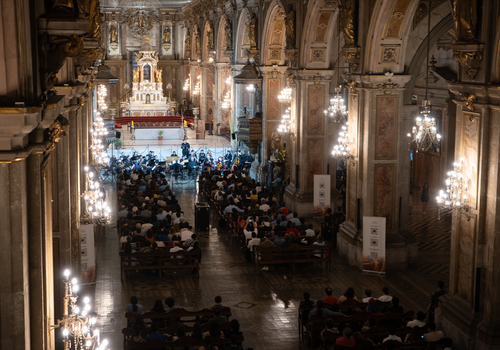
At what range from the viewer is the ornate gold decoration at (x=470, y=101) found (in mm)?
11383

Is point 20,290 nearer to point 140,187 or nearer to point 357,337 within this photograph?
point 357,337

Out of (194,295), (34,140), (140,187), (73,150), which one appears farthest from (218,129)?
(34,140)

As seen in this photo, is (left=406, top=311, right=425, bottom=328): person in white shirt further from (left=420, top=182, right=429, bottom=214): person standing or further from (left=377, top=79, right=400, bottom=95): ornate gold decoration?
(left=420, top=182, right=429, bottom=214): person standing

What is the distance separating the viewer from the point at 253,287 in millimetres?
16141

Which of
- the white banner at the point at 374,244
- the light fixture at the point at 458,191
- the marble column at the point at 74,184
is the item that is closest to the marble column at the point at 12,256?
the marble column at the point at 74,184

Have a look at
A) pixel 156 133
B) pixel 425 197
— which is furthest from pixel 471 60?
pixel 156 133

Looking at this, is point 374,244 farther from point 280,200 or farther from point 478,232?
point 280,200

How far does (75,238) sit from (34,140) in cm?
601

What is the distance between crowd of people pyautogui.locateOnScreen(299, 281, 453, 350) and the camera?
35.4 feet

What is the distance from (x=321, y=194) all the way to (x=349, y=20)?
6566mm

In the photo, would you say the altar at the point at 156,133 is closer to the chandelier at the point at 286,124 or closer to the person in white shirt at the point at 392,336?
the chandelier at the point at 286,124

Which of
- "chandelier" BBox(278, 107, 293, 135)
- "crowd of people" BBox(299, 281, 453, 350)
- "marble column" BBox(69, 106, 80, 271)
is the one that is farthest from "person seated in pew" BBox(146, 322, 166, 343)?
"chandelier" BBox(278, 107, 293, 135)

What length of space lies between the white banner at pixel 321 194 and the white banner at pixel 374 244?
4870 millimetres

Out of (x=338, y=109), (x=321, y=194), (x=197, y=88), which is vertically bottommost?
(x=321, y=194)
